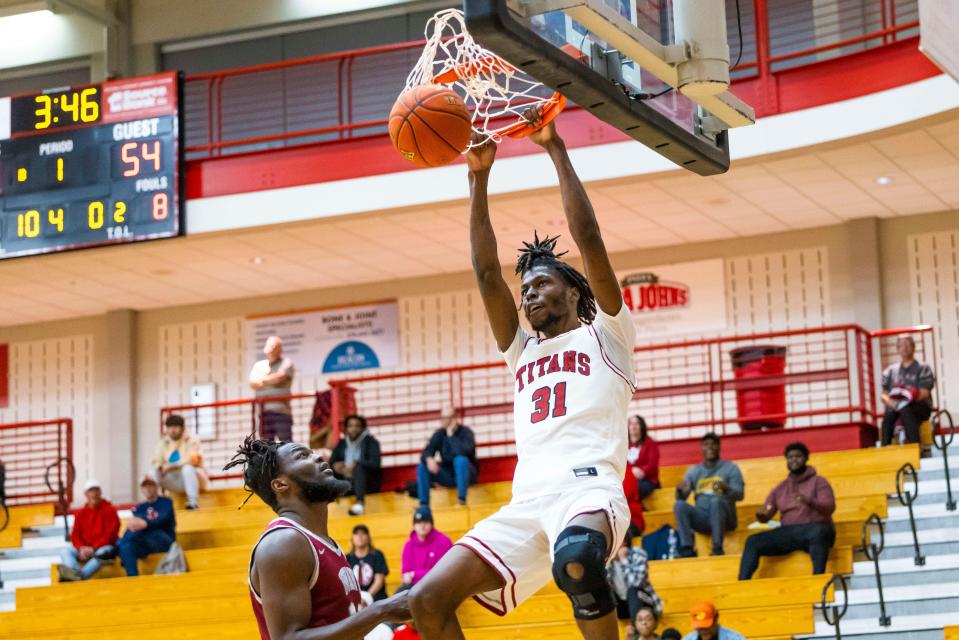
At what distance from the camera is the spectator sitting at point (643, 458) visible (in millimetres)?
13398

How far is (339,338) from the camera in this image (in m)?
19.2

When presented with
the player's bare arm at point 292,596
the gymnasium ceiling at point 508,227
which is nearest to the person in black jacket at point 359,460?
the gymnasium ceiling at point 508,227

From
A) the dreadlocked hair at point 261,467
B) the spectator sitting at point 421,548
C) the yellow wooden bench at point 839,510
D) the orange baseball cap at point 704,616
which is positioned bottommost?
the orange baseball cap at point 704,616

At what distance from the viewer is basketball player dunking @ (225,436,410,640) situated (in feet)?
16.5

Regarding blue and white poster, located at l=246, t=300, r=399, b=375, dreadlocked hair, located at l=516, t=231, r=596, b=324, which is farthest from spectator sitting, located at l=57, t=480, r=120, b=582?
dreadlocked hair, located at l=516, t=231, r=596, b=324

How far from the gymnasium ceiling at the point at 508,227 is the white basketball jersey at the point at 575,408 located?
27.5 ft

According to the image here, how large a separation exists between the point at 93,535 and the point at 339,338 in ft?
17.6

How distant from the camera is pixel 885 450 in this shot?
13531 millimetres

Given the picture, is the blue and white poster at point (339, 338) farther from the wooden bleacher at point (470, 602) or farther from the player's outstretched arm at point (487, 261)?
the player's outstretched arm at point (487, 261)

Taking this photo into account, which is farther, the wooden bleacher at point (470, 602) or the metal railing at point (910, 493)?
the metal railing at point (910, 493)

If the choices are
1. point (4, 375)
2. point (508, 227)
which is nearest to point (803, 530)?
point (508, 227)

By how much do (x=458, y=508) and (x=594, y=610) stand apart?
8736 millimetres

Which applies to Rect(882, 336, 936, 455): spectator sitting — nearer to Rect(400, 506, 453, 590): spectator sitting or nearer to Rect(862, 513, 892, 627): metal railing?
Rect(862, 513, 892, 627): metal railing

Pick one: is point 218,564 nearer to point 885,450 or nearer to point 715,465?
point 715,465
